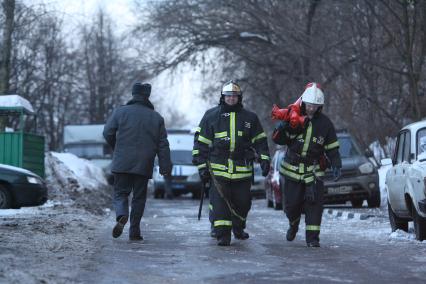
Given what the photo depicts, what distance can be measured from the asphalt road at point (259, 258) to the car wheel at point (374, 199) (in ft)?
23.3

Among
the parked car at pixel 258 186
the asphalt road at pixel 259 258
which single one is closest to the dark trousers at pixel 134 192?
the asphalt road at pixel 259 258

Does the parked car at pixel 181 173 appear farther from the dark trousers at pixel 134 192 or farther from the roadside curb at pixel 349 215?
the dark trousers at pixel 134 192

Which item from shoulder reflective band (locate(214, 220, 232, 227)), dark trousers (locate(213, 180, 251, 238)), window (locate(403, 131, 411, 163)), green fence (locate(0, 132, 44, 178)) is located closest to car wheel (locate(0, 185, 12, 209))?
green fence (locate(0, 132, 44, 178))

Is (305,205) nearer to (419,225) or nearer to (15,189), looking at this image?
(419,225)

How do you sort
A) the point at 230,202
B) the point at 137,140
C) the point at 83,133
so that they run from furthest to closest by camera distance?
the point at 83,133 < the point at 137,140 < the point at 230,202

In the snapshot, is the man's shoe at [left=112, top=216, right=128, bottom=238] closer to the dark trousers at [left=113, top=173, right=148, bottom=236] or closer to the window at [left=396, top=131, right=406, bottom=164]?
the dark trousers at [left=113, top=173, right=148, bottom=236]

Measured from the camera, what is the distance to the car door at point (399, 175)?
40.5 ft

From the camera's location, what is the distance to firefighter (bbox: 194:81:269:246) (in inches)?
440

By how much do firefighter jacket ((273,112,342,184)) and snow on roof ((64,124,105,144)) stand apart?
34795mm

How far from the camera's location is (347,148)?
22.1m

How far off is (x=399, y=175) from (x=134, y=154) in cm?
350

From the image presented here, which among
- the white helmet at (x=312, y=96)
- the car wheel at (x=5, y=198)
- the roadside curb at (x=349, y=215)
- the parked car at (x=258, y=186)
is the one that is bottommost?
the parked car at (x=258, y=186)

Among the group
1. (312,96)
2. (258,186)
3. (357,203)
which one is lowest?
(258,186)

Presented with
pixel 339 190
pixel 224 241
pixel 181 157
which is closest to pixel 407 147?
pixel 224 241
